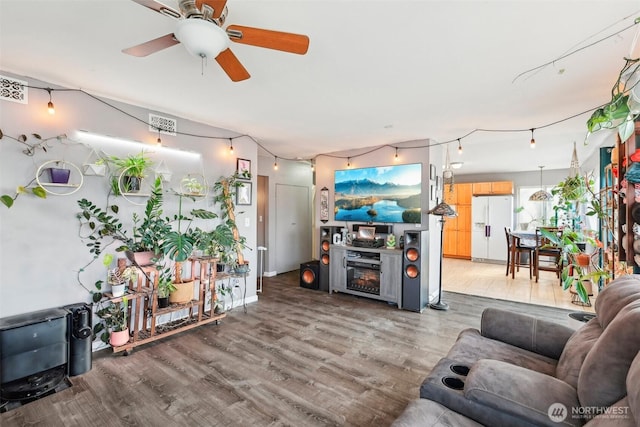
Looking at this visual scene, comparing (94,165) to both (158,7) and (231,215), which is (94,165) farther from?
(158,7)

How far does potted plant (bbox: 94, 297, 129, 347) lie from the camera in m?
2.78

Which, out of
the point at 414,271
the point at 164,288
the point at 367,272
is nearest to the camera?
the point at 164,288

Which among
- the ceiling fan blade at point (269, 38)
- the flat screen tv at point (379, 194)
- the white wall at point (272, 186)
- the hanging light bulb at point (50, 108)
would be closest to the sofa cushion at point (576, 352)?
the ceiling fan blade at point (269, 38)

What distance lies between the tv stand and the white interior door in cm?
179

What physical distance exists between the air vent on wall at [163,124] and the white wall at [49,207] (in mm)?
66

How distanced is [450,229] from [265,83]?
7.46 meters

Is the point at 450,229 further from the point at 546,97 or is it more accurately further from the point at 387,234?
the point at 546,97

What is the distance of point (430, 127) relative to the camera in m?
3.93

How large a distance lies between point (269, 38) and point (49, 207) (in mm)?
2648

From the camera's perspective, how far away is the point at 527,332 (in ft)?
6.56

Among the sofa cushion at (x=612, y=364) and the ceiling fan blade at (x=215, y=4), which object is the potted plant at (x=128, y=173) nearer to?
the ceiling fan blade at (x=215, y=4)

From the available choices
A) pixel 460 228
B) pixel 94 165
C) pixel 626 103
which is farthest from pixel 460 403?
pixel 460 228

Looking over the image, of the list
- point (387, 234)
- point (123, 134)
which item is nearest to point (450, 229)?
point (387, 234)

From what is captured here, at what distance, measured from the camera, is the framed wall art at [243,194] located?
4270 mm
